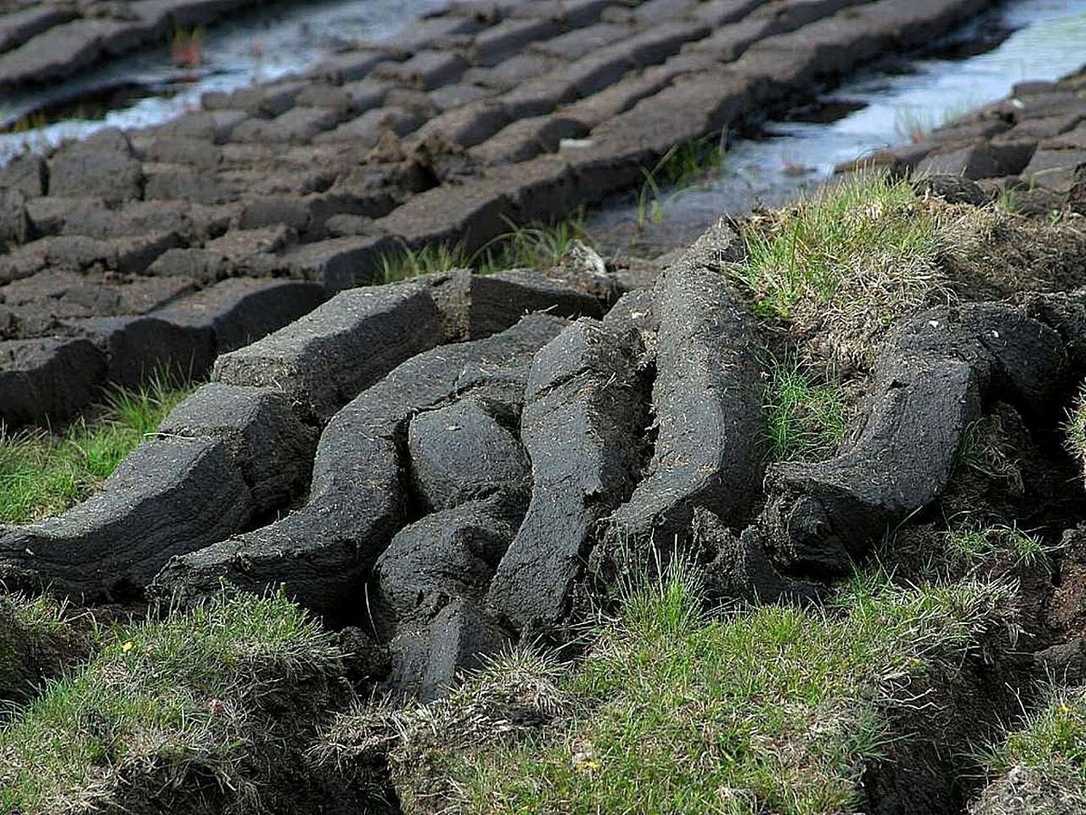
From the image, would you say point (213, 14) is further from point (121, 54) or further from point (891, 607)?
point (891, 607)

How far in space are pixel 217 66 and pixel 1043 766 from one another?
292 inches

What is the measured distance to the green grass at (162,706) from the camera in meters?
3.06

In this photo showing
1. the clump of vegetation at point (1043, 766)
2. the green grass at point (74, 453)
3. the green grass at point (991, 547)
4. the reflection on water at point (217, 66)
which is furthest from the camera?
the reflection on water at point (217, 66)

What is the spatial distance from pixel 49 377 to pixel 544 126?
2871mm

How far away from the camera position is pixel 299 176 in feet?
22.7

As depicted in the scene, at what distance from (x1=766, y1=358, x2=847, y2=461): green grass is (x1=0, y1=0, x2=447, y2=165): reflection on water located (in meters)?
4.82

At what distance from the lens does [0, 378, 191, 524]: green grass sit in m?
4.61

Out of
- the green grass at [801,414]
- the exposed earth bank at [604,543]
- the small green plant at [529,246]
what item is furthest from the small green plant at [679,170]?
the green grass at [801,414]

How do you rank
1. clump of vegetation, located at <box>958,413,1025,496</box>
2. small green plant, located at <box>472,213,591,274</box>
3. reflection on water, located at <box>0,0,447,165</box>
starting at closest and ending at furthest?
clump of vegetation, located at <box>958,413,1025,496</box>, small green plant, located at <box>472,213,591,274</box>, reflection on water, located at <box>0,0,447,165</box>

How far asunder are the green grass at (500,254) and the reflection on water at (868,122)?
21cm

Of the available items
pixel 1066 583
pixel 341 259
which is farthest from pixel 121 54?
pixel 1066 583

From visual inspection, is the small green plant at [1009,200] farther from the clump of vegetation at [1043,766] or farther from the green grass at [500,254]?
the clump of vegetation at [1043,766]

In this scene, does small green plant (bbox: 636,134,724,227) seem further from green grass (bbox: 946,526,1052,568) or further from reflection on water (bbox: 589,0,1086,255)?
green grass (bbox: 946,526,1052,568)

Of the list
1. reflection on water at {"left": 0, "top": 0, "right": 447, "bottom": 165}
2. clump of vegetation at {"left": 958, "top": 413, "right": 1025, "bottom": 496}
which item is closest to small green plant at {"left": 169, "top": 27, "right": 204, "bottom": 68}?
reflection on water at {"left": 0, "top": 0, "right": 447, "bottom": 165}
